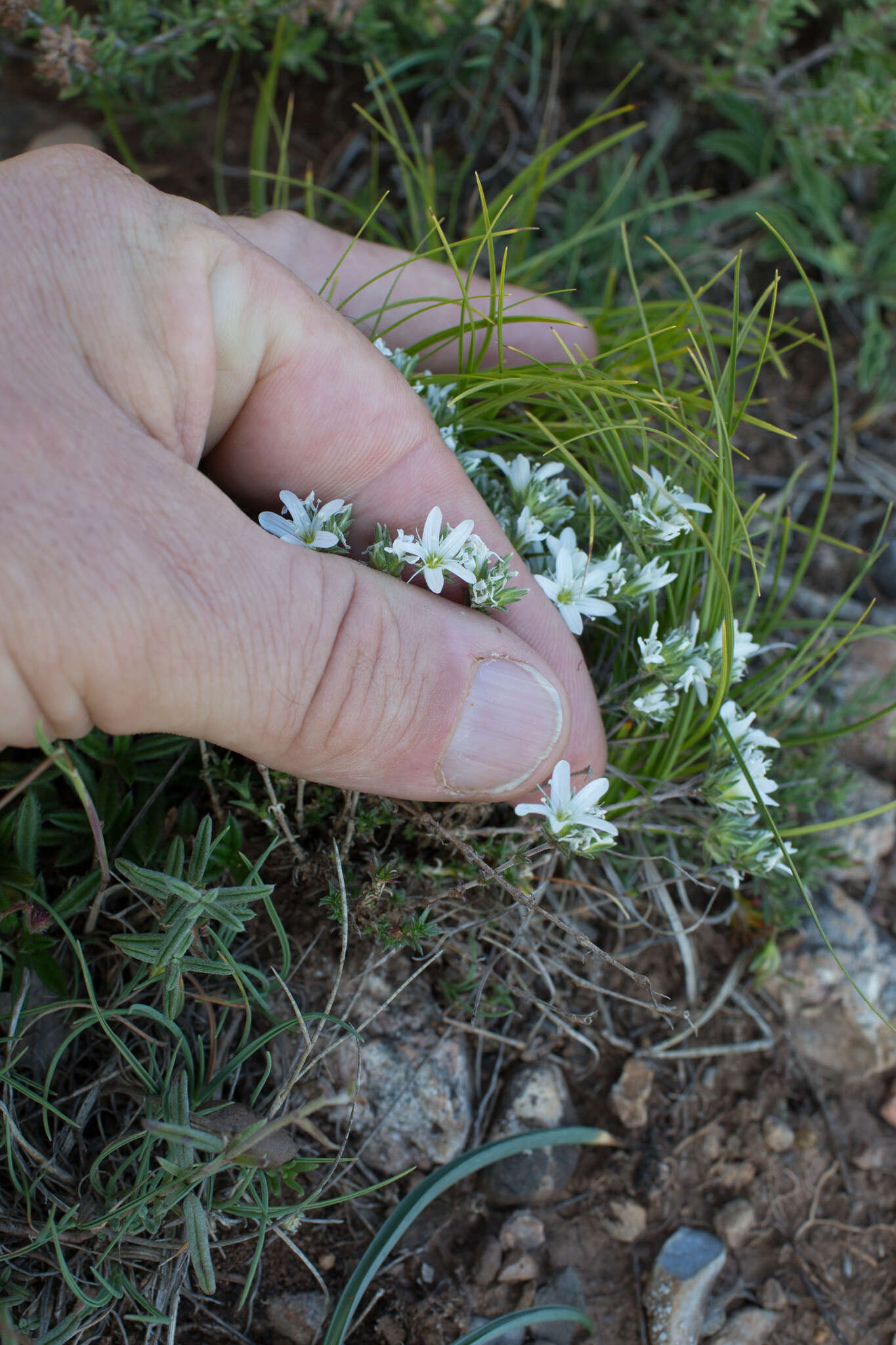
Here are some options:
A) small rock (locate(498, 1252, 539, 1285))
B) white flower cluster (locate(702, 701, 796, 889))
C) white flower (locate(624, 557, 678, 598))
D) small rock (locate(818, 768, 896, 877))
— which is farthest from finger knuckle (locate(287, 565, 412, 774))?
small rock (locate(818, 768, 896, 877))

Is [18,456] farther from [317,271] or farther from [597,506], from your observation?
[597,506]

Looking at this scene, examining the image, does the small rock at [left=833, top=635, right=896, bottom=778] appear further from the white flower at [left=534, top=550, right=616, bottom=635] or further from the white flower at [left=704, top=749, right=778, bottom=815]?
the white flower at [left=534, top=550, right=616, bottom=635]

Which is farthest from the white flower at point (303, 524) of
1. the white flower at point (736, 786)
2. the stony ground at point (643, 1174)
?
the white flower at point (736, 786)

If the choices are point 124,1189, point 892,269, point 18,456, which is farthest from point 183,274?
point 892,269

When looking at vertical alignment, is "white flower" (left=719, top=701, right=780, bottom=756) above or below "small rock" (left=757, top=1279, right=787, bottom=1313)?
above

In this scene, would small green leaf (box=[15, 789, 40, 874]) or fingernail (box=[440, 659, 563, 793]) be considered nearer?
fingernail (box=[440, 659, 563, 793])

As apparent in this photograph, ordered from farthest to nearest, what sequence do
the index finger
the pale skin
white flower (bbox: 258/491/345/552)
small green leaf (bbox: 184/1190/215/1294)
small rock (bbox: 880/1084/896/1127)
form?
small rock (bbox: 880/1084/896/1127), white flower (bbox: 258/491/345/552), the index finger, small green leaf (bbox: 184/1190/215/1294), the pale skin

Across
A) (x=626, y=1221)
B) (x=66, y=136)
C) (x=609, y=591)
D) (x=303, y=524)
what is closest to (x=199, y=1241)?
(x=626, y=1221)
